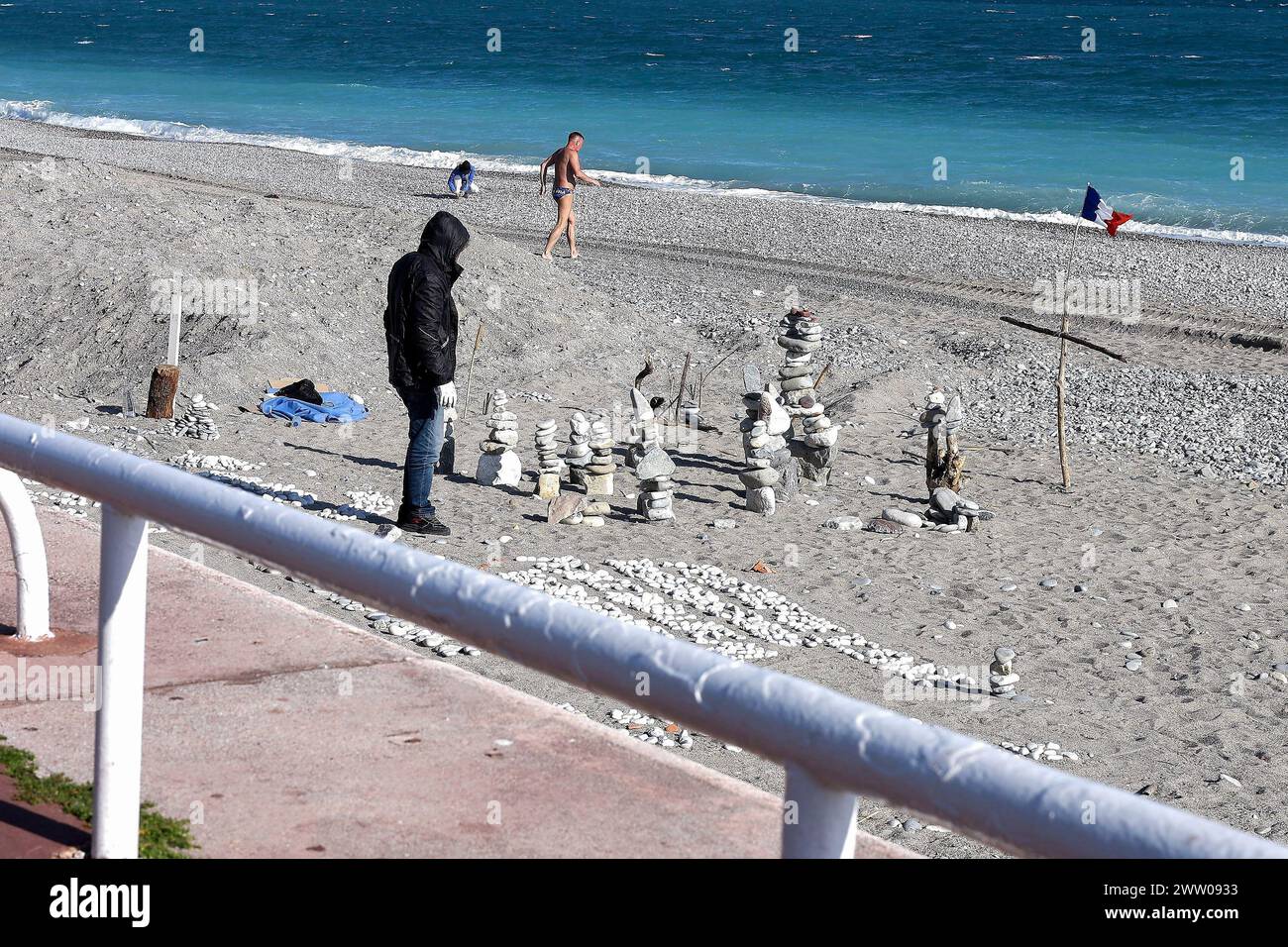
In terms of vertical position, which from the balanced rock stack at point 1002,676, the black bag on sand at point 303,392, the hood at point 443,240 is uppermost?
the hood at point 443,240

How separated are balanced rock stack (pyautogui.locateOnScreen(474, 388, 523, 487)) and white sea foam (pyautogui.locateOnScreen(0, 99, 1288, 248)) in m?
17.9

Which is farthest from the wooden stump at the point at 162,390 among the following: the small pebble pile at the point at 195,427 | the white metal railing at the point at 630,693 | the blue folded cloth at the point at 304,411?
the white metal railing at the point at 630,693

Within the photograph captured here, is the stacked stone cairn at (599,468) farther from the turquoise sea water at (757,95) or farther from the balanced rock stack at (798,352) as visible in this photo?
the turquoise sea water at (757,95)

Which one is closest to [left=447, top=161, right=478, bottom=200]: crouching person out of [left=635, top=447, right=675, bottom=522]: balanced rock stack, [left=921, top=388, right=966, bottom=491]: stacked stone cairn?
[left=921, top=388, right=966, bottom=491]: stacked stone cairn

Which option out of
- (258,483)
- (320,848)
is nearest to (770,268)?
(258,483)

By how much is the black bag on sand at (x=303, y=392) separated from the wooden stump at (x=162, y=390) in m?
0.94

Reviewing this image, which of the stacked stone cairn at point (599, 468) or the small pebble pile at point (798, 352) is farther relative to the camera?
the small pebble pile at point (798, 352)

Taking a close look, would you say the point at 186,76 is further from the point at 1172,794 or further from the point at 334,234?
the point at 1172,794

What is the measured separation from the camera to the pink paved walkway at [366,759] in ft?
10.3

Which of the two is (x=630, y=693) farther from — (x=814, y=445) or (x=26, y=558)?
(x=814, y=445)

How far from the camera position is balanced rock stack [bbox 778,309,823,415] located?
10.6 m

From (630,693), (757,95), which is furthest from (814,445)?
(757,95)

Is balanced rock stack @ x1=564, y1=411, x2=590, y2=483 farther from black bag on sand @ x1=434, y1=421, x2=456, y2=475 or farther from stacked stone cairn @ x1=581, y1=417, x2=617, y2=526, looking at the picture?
black bag on sand @ x1=434, y1=421, x2=456, y2=475
